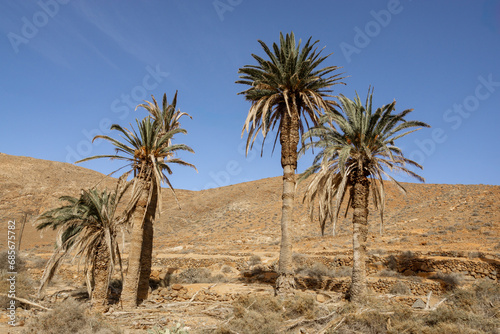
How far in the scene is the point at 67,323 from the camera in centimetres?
834

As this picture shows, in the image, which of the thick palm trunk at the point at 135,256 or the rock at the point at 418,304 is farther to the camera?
the thick palm trunk at the point at 135,256

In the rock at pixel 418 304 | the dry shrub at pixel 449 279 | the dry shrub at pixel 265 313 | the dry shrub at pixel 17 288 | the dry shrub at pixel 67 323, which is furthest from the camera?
the dry shrub at pixel 449 279

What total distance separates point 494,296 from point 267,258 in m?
15.4

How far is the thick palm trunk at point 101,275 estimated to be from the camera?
12.9 meters

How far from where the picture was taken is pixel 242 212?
5475 centimetres

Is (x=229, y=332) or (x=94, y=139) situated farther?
(x=94, y=139)

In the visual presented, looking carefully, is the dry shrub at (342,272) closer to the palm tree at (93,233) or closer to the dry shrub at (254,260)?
the dry shrub at (254,260)

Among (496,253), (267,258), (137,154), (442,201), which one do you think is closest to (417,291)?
(496,253)

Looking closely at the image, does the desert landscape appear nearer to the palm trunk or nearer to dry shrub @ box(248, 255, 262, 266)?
dry shrub @ box(248, 255, 262, 266)

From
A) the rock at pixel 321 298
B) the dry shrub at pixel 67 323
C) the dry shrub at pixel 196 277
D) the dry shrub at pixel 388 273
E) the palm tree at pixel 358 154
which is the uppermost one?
the palm tree at pixel 358 154

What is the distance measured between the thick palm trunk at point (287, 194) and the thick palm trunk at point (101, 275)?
7.25 meters

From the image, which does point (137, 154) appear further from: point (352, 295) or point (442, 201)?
point (442, 201)

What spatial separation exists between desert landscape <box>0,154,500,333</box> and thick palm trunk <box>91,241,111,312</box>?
0.59m

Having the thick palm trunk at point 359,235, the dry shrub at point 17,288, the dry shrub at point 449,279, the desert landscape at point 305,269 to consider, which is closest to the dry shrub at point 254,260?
the desert landscape at point 305,269
